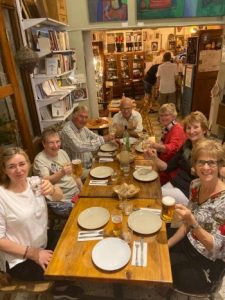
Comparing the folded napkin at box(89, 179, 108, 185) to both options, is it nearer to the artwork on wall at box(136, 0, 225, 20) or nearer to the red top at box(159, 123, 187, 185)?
the red top at box(159, 123, 187, 185)

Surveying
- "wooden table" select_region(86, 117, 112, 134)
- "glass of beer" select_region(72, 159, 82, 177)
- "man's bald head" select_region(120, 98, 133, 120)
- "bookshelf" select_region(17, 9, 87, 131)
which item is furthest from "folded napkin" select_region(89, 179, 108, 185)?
"wooden table" select_region(86, 117, 112, 134)

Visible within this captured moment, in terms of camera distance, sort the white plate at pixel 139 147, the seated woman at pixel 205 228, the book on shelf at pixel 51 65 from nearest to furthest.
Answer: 1. the seated woman at pixel 205 228
2. the white plate at pixel 139 147
3. the book on shelf at pixel 51 65

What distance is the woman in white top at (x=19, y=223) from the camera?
1445mm

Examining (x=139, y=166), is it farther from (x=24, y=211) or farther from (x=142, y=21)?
(x=142, y=21)

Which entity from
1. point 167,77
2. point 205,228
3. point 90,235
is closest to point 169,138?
point 205,228

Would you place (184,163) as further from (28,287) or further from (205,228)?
(28,287)

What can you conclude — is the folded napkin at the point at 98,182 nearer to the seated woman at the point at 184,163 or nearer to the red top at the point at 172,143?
the seated woman at the point at 184,163

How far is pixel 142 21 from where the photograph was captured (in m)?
4.22

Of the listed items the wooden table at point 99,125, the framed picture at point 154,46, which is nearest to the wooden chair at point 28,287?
the wooden table at point 99,125

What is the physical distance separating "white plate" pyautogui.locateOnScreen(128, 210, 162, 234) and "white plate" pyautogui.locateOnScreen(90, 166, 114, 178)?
1.95ft

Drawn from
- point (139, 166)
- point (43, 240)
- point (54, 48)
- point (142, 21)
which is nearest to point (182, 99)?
point (142, 21)

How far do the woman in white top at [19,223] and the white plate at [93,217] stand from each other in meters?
0.28

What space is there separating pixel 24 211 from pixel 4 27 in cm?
174

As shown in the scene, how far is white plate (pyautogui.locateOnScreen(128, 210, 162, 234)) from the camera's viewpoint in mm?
1438
